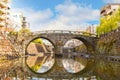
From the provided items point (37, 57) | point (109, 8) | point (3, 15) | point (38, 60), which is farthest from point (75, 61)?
point (109, 8)

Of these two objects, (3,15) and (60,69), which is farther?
(3,15)

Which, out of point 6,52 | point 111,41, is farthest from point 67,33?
point 6,52

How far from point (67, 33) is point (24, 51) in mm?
12003

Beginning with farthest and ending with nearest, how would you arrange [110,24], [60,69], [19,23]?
[19,23], [110,24], [60,69]

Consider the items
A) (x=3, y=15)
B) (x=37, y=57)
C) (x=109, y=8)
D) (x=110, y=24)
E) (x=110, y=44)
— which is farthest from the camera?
(x=109, y=8)

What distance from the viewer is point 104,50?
6169 centimetres

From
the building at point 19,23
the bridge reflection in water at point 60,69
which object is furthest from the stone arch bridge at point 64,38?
the building at point 19,23

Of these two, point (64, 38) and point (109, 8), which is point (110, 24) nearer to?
point (64, 38)

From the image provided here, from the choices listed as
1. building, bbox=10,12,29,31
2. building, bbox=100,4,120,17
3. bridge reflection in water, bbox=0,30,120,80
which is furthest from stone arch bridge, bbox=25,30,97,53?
building, bbox=100,4,120,17

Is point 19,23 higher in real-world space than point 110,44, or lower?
higher

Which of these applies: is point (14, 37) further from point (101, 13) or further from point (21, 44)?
point (101, 13)

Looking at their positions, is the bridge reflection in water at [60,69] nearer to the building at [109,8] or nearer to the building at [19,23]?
the building at [19,23]

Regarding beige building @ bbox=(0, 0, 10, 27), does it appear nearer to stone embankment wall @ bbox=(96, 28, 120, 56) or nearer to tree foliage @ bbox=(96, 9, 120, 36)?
stone embankment wall @ bbox=(96, 28, 120, 56)

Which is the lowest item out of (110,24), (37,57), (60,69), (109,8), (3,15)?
(60,69)
